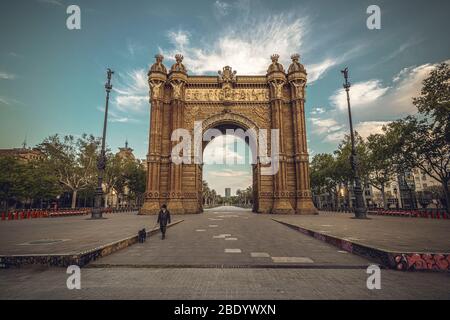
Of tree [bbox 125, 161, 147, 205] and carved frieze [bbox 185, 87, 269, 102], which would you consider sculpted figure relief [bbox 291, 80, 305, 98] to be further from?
tree [bbox 125, 161, 147, 205]

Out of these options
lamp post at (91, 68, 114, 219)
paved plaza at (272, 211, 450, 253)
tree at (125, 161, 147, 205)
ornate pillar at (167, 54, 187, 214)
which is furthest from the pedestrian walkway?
tree at (125, 161, 147, 205)

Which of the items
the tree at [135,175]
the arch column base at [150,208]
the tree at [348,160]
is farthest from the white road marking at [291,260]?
the tree at [135,175]

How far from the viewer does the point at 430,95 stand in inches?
813

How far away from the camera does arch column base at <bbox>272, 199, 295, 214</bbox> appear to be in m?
27.4

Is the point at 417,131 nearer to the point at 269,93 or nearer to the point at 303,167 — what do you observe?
the point at 303,167

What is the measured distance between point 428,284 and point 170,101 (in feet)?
101

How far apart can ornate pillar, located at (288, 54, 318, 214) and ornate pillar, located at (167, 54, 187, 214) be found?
1471 cm

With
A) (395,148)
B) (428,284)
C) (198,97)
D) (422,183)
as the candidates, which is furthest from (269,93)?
(422,183)

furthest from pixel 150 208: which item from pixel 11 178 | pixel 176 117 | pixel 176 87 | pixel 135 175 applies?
pixel 135 175

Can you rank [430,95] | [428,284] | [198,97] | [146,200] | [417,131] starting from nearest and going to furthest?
[428,284]
[430,95]
[417,131]
[146,200]
[198,97]

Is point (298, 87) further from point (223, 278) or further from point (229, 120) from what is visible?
point (223, 278)

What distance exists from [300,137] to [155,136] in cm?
1895
